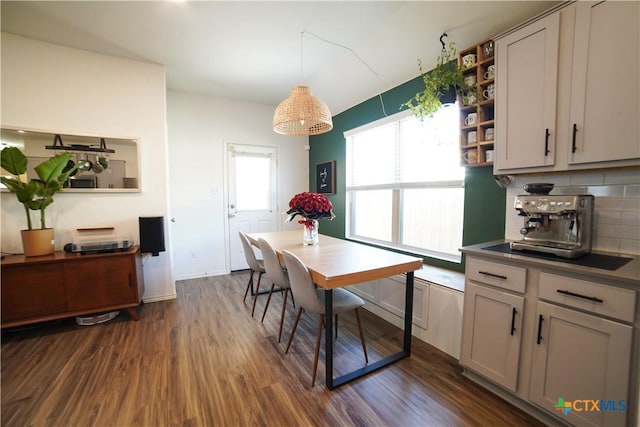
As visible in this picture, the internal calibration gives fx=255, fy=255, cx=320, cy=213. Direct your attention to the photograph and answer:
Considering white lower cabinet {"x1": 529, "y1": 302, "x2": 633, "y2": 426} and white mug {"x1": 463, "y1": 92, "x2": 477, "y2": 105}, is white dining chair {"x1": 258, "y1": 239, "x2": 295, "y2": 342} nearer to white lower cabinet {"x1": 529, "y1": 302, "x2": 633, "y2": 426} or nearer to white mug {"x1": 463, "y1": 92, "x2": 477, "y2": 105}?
white lower cabinet {"x1": 529, "y1": 302, "x2": 633, "y2": 426}

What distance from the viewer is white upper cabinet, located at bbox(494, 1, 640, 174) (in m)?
1.27

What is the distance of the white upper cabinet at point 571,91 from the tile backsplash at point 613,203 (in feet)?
0.85

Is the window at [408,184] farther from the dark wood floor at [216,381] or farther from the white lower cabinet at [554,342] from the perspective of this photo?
the dark wood floor at [216,381]

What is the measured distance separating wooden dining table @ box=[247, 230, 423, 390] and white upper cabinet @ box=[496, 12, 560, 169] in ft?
3.27

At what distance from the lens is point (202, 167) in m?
3.95

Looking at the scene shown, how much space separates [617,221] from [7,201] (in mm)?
4867

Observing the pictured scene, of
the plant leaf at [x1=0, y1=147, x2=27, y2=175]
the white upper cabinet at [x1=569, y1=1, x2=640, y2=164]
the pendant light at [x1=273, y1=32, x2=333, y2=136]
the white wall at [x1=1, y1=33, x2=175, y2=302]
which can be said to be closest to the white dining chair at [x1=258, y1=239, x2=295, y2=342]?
the pendant light at [x1=273, y1=32, x2=333, y2=136]

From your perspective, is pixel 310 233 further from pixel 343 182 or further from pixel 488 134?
pixel 488 134

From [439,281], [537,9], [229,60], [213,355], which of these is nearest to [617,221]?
[439,281]

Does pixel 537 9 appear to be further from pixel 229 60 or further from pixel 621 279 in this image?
pixel 229 60

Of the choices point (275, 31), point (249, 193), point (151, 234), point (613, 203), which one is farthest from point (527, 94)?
point (249, 193)

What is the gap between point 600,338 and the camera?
119cm

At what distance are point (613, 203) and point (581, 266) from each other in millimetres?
610

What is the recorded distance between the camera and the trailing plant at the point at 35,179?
7.33 feet
